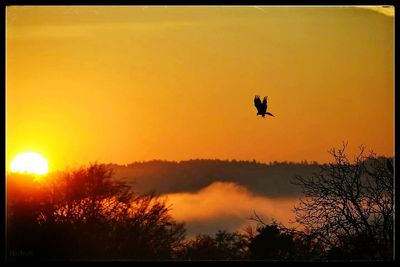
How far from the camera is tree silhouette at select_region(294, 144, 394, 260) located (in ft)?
28.2

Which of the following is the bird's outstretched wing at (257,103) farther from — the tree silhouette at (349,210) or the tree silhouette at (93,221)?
the tree silhouette at (93,221)

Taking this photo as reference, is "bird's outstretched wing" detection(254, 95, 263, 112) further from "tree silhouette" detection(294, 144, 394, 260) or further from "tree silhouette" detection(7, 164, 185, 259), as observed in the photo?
"tree silhouette" detection(7, 164, 185, 259)

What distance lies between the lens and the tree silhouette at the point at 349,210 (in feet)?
28.2

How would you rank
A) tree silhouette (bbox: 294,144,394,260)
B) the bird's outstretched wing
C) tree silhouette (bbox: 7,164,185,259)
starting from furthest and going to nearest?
1. tree silhouette (bbox: 7,164,185,259)
2. tree silhouette (bbox: 294,144,394,260)
3. the bird's outstretched wing

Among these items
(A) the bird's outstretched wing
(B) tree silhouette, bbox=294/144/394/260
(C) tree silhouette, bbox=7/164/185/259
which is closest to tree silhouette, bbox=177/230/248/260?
(C) tree silhouette, bbox=7/164/185/259

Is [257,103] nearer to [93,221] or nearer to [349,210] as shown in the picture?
[349,210]

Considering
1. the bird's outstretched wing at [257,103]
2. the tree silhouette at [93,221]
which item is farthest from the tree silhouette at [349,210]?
the tree silhouette at [93,221]

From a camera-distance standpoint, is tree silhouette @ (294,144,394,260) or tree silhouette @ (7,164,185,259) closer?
tree silhouette @ (294,144,394,260)

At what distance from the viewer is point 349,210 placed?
356 inches

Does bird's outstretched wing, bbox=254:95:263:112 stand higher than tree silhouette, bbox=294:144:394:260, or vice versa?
bird's outstretched wing, bbox=254:95:263:112

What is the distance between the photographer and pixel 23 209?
13055 millimetres

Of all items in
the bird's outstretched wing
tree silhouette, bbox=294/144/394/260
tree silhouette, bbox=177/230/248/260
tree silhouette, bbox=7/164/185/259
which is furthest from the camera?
tree silhouette, bbox=7/164/185/259

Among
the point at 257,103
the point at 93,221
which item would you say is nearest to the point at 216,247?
the point at 93,221
